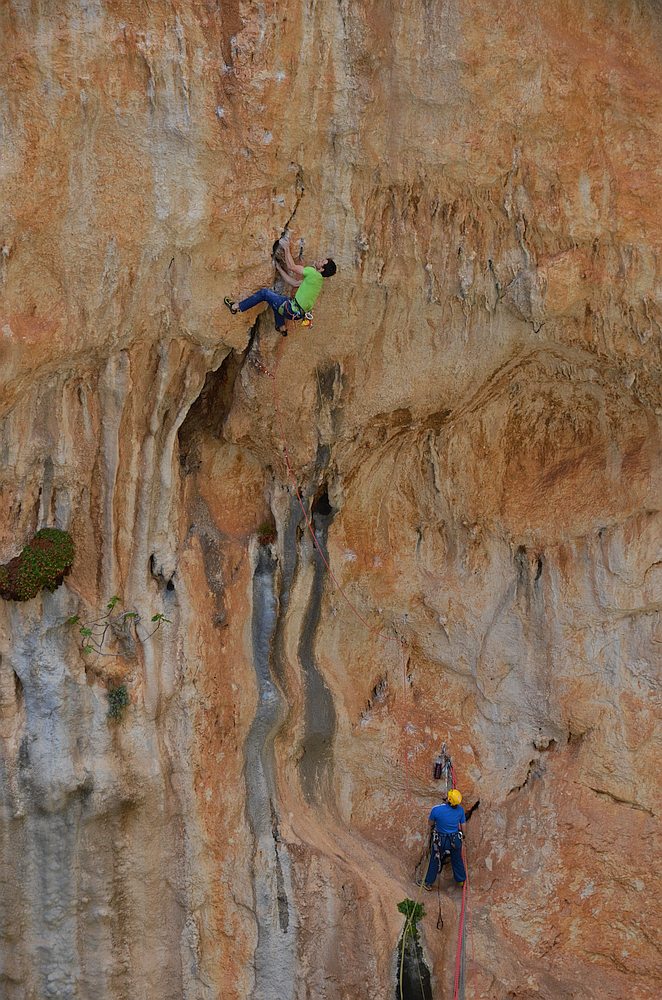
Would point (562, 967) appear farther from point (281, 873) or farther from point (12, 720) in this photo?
point (12, 720)

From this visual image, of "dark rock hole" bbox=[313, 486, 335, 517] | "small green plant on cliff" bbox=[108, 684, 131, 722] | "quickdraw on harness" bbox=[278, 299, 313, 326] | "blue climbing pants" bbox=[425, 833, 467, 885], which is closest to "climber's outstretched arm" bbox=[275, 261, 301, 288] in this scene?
"quickdraw on harness" bbox=[278, 299, 313, 326]

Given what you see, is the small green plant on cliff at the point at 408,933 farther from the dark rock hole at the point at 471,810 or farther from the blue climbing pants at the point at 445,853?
the dark rock hole at the point at 471,810

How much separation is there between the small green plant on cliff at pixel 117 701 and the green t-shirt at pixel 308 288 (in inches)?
186

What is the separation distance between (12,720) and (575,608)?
743 cm

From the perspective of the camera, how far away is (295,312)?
10.1 metres

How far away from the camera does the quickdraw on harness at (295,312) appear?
33.0 ft

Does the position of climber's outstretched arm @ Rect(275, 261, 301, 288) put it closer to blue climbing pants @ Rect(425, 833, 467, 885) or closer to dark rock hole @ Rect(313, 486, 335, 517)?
dark rock hole @ Rect(313, 486, 335, 517)

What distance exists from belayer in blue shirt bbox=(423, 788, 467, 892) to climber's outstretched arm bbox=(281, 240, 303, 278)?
691cm

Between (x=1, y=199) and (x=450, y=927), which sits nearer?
(x=1, y=199)

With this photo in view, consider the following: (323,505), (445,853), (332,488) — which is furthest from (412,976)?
(332,488)

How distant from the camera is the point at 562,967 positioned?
38.1 feet

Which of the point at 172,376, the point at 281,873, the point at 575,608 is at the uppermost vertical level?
the point at 172,376

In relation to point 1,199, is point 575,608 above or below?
below

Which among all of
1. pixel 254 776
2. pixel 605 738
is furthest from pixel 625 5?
pixel 254 776
